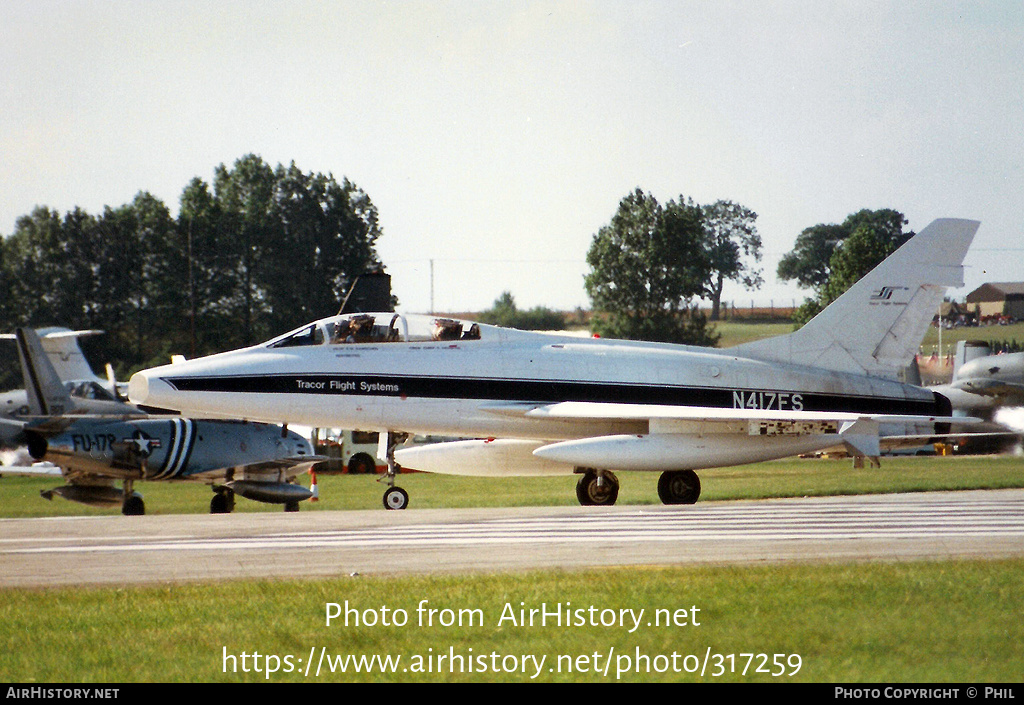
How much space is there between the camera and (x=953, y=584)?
8.10 m

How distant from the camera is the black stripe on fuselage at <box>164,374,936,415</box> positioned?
18094 millimetres

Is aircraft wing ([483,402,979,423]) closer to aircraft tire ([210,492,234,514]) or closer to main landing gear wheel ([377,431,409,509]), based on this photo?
main landing gear wheel ([377,431,409,509])

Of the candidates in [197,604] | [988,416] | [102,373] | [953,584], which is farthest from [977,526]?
[102,373]

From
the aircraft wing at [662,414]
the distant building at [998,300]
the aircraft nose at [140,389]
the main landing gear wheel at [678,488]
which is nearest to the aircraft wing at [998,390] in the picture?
the distant building at [998,300]

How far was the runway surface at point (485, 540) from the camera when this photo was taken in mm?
9945

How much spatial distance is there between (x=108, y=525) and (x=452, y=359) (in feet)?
19.8

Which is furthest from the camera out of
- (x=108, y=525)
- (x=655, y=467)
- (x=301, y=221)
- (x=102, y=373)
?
(x=301, y=221)

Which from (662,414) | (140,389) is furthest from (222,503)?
(662,414)

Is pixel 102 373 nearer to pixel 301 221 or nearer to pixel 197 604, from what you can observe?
pixel 301 221

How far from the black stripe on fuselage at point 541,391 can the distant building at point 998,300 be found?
44.4 metres

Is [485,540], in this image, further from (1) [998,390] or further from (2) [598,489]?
(1) [998,390]

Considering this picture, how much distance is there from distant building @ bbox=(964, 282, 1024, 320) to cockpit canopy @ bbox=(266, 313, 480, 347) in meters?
48.4

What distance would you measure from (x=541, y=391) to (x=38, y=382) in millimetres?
14430

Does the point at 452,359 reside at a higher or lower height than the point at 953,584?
higher
